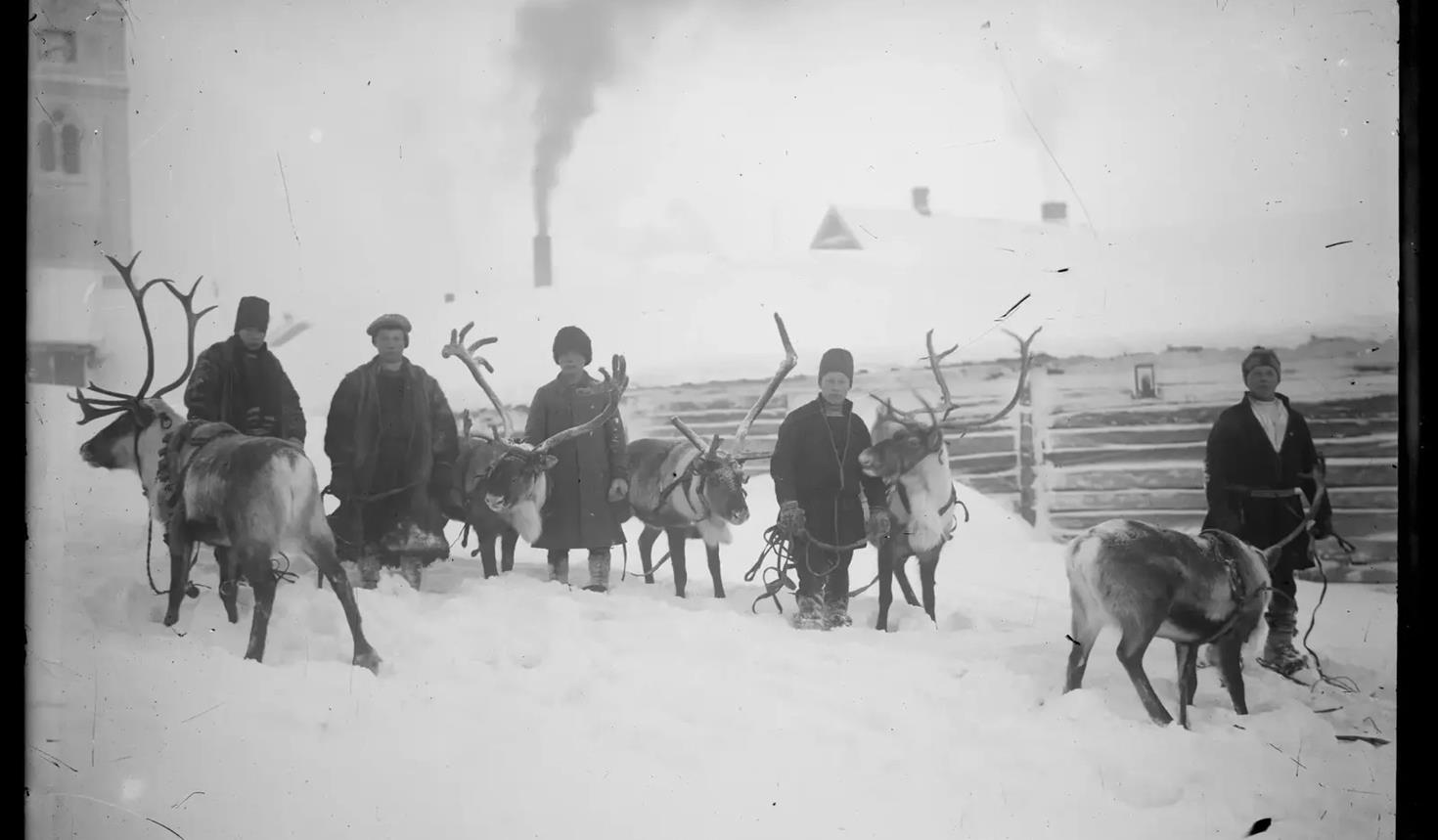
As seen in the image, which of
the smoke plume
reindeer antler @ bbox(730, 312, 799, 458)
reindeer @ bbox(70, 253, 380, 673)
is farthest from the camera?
the smoke plume

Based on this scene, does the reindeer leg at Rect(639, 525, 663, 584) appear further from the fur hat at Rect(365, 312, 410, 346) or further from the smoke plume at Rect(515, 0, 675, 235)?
the smoke plume at Rect(515, 0, 675, 235)

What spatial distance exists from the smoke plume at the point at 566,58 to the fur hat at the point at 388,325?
48cm

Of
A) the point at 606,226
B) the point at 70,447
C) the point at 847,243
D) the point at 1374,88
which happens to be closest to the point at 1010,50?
the point at 847,243

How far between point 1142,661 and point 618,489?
1324 millimetres

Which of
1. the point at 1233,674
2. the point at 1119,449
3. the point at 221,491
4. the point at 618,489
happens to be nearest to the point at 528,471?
the point at 618,489

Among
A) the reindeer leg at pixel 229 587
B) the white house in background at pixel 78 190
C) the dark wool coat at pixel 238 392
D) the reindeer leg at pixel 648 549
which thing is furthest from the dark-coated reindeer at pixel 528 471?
the white house in background at pixel 78 190

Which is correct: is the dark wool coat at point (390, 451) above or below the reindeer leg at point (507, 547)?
above

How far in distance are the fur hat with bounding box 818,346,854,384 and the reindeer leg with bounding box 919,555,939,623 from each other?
1.60ft

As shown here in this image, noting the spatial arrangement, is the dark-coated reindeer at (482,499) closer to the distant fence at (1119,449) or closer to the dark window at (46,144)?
the distant fence at (1119,449)

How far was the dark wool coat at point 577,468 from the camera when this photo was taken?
2658 mm

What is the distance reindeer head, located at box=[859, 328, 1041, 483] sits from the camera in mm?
2545

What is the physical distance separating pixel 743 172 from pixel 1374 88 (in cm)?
157

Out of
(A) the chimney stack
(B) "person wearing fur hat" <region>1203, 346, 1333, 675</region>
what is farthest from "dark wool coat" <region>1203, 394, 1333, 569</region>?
(A) the chimney stack

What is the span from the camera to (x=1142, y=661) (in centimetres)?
239
